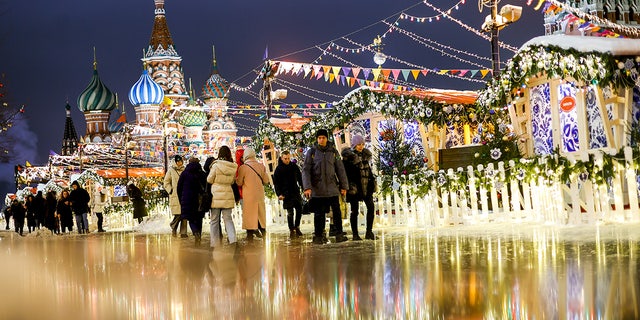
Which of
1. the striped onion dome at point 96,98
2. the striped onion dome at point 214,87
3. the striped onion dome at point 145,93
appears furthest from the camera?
the striped onion dome at point 96,98

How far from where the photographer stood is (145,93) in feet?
400

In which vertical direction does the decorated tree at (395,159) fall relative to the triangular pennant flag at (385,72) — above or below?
below

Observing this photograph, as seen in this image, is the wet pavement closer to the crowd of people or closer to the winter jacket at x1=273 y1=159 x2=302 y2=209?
the crowd of people

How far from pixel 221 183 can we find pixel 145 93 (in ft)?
352

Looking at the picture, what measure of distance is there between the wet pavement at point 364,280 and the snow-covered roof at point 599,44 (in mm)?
3631

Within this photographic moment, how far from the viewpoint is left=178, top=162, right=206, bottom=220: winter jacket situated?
19141 mm

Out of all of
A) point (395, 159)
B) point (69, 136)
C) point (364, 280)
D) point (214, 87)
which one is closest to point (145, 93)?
point (214, 87)

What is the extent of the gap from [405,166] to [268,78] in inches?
Result: 360

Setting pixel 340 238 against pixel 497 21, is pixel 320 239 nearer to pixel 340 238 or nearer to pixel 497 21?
pixel 340 238

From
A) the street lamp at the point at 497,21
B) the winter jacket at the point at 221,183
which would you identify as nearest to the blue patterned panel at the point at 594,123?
the street lamp at the point at 497,21

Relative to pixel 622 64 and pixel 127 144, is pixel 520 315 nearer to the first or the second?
pixel 622 64

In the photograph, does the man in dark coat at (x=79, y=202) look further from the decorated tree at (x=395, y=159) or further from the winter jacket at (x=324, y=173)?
the winter jacket at (x=324, y=173)

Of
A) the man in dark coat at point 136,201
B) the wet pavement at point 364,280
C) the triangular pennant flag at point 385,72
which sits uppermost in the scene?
the triangular pennant flag at point 385,72

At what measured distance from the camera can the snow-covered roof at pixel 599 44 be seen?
54.6ft
